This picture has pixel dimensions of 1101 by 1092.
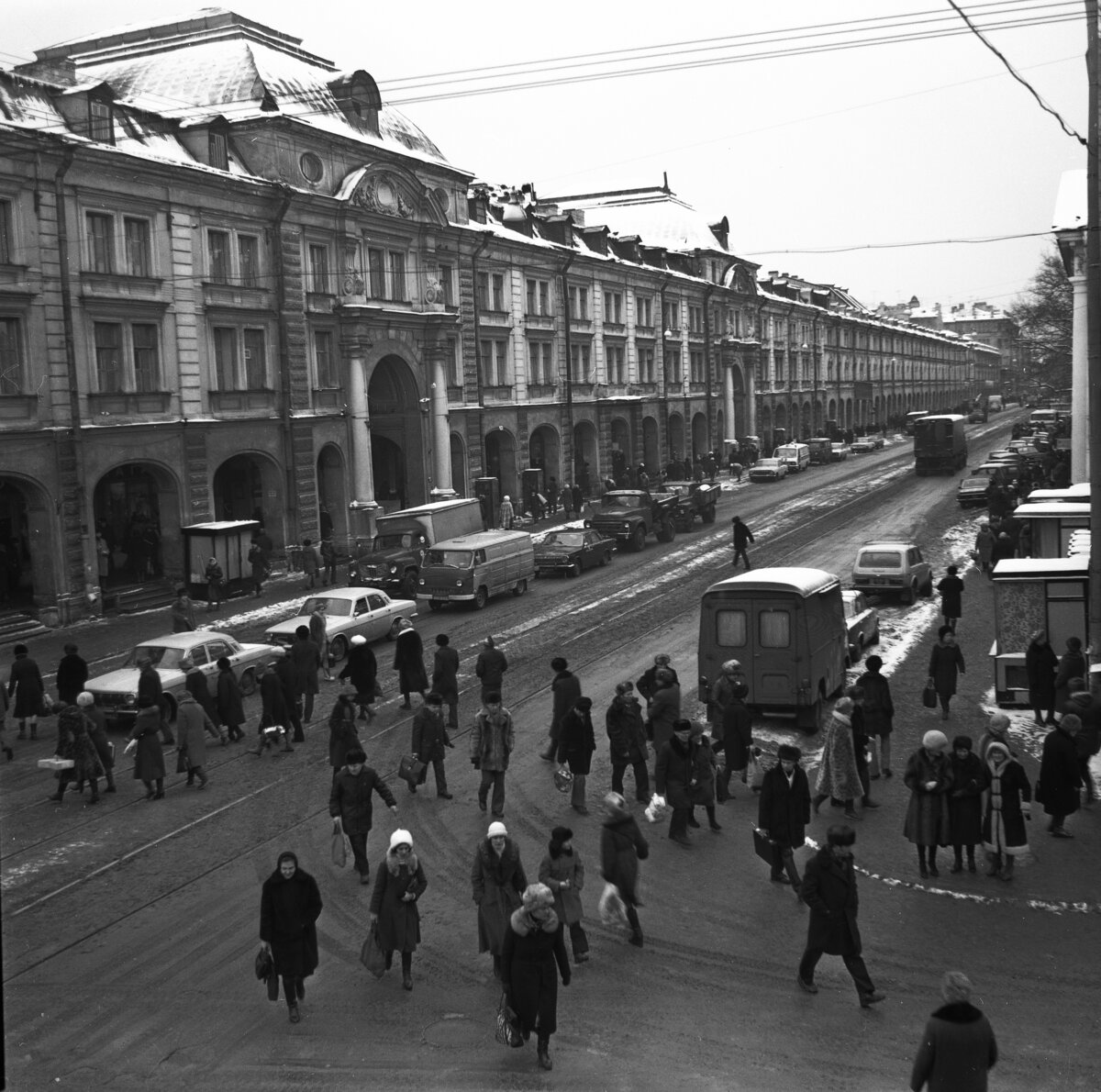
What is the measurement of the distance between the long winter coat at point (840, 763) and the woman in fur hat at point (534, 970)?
19.2 feet

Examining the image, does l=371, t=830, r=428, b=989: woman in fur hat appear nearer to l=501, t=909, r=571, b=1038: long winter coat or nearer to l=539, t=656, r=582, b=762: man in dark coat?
l=501, t=909, r=571, b=1038: long winter coat

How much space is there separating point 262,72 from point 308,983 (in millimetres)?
34072

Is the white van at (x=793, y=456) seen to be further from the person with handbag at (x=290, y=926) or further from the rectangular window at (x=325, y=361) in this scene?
the person with handbag at (x=290, y=926)

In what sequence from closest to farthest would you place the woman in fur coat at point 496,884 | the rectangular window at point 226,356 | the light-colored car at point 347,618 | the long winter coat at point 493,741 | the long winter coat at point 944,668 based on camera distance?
the woman in fur coat at point 496,884, the long winter coat at point 493,741, the long winter coat at point 944,668, the light-colored car at point 347,618, the rectangular window at point 226,356

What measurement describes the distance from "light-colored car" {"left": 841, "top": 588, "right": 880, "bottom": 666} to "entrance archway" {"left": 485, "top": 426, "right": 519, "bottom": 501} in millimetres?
28939

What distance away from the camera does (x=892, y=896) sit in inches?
453

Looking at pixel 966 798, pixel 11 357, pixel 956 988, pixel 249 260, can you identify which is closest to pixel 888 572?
pixel 966 798

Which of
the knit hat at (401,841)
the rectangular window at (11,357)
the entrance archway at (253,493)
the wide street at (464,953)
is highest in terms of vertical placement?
the rectangular window at (11,357)

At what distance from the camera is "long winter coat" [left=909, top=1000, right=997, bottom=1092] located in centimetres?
664

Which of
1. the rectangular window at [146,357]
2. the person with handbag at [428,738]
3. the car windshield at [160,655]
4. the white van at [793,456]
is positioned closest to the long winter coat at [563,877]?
the person with handbag at [428,738]

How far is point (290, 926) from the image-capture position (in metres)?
9.06

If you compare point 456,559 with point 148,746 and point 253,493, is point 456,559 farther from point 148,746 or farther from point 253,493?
point 148,746

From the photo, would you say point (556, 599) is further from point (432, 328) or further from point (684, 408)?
point (684, 408)

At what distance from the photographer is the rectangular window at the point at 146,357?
31.8 m
